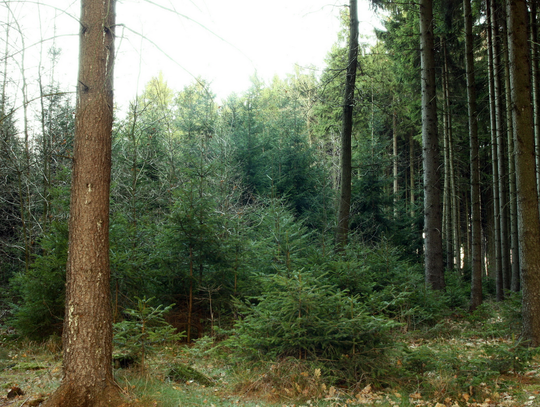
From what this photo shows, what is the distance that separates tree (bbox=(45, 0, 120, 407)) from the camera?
3.72 meters

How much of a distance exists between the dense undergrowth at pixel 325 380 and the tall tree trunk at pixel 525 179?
2.94 feet

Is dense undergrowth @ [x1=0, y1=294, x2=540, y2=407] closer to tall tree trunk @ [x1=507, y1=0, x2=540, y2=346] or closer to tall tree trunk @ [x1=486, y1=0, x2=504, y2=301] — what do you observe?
tall tree trunk @ [x1=507, y1=0, x2=540, y2=346]

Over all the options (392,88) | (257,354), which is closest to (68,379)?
(257,354)

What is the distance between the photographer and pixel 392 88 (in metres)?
20.1

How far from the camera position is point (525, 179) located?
6.41 m

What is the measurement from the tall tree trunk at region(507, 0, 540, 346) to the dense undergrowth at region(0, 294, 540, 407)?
2.94 ft

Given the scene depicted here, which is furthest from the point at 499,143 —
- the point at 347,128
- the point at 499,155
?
the point at 347,128

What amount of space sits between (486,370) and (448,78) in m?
14.9

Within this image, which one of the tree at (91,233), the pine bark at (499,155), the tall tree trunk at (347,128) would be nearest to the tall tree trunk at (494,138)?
the pine bark at (499,155)

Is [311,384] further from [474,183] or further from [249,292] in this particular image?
[474,183]

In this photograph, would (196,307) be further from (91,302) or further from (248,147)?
(248,147)

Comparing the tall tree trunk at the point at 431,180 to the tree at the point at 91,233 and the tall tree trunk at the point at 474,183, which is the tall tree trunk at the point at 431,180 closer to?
the tall tree trunk at the point at 474,183

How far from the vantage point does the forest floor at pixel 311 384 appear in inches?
168

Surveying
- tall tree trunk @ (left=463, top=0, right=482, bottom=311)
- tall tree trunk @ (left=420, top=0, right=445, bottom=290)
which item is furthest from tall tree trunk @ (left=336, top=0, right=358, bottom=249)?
tall tree trunk @ (left=463, top=0, right=482, bottom=311)
